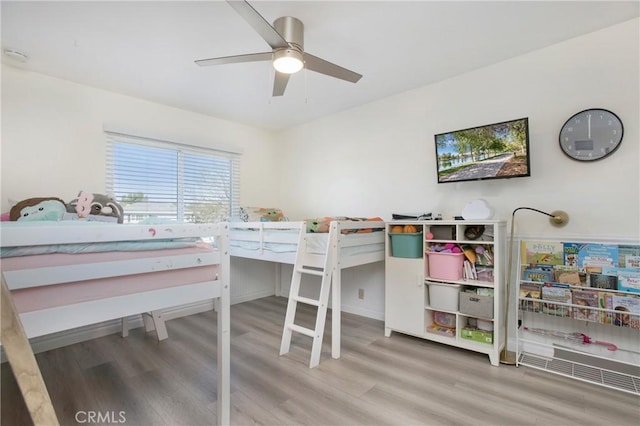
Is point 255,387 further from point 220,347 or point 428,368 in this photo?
point 428,368

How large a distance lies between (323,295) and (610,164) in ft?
7.42

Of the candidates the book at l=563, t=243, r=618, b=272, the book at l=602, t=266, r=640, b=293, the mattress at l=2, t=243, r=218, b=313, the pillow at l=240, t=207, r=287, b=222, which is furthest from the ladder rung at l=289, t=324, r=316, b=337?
the book at l=602, t=266, r=640, b=293

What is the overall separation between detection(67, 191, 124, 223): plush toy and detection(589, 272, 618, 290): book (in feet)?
12.3

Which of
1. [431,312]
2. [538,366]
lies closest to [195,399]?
[431,312]

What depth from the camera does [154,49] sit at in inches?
94.1

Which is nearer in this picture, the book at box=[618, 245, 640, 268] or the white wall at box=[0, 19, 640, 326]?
the book at box=[618, 245, 640, 268]

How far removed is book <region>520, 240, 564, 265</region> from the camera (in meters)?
2.31

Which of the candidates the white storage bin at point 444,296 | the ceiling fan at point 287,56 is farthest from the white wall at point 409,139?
the ceiling fan at point 287,56

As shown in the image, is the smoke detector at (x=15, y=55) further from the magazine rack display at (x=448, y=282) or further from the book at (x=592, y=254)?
the book at (x=592, y=254)

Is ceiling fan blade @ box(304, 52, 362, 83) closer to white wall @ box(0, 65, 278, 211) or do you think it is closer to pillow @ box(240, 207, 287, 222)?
pillow @ box(240, 207, 287, 222)

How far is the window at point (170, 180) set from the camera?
3.20 meters

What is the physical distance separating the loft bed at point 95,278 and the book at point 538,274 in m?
2.22

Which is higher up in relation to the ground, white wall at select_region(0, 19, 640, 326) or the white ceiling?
the white ceiling

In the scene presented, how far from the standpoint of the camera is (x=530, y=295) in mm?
2355
